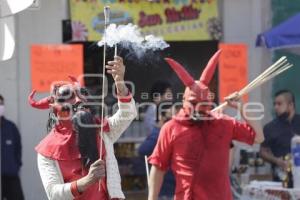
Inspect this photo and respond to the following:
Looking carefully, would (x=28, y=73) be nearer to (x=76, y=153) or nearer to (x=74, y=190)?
(x=76, y=153)

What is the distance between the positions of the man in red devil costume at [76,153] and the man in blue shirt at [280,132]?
3.52m

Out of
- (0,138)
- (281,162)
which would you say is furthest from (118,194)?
(0,138)

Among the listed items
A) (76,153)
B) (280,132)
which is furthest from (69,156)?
(280,132)

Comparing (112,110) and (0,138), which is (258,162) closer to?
(112,110)

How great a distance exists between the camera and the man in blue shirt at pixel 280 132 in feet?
25.7

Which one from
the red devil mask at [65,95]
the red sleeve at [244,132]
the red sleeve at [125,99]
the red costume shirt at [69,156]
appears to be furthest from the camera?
the red sleeve at [244,132]

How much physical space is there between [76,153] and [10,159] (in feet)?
14.8

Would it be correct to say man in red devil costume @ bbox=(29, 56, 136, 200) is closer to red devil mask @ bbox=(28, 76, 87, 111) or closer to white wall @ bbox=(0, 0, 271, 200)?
red devil mask @ bbox=(28, 76, 87, 111)

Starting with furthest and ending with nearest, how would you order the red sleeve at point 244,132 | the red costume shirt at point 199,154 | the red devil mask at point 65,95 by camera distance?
the red sleeve at point 244,132 < the red costume shirt at point 199,154 < the red devil mask at point 65,95

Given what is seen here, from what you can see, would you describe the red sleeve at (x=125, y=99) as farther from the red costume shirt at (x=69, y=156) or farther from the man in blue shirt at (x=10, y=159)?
the man in blue shirt at (x=10, y=159)

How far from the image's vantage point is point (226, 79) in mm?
9062

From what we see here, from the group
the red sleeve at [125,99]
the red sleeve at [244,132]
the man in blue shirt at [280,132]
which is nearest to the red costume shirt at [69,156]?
the red sleeve at [125,99]

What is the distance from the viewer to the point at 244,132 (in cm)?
522

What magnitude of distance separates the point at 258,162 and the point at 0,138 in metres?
3.13
